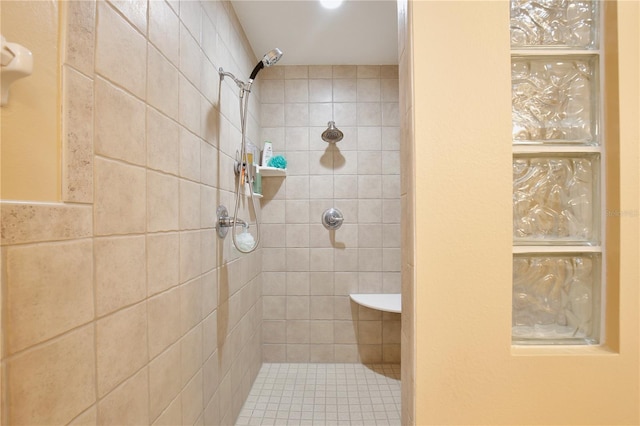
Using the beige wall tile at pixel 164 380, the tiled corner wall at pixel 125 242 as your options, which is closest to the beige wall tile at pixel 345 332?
the tiled corner wall at pixel 125 242

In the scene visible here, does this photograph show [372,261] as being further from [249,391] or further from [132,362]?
[132,362]

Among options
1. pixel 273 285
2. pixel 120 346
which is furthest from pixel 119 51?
pixel 273 285

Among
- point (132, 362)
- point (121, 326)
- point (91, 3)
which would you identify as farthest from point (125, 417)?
point (91, 3)

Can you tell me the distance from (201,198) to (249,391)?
1408 mm

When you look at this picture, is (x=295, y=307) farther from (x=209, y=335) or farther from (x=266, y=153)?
(x=266, y=153)

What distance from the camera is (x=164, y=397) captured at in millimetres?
888

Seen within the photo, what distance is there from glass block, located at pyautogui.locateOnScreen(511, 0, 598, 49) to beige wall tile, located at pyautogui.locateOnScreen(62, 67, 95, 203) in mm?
994

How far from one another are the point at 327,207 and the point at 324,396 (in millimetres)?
1313

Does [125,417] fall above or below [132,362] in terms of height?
below

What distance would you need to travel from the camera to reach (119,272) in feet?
2.30

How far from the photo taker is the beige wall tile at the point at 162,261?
2.72ft

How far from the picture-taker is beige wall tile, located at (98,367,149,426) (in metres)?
0.66

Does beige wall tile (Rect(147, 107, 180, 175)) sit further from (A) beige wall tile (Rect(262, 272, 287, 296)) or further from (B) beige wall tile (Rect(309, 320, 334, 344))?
(B) beige wall tile (Rect(309, 320, 334, 344))

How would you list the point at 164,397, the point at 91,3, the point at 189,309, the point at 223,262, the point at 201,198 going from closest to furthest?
the point at 91,3 → the point at 164,397 → the point at 189,309 → the point at 201,198 → the point at 223,262
